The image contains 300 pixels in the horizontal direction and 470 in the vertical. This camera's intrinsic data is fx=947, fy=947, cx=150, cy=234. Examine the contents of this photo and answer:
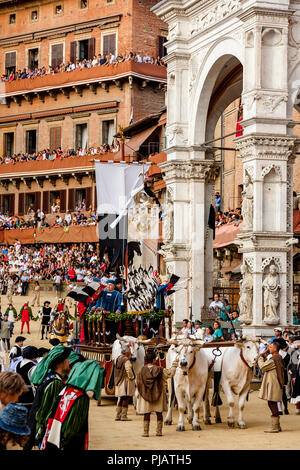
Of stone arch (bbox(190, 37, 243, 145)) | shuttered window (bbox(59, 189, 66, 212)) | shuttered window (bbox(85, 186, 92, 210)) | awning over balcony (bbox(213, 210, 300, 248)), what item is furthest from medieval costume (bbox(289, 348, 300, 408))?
shuttered window (bbox(59, 189, 66, 212))

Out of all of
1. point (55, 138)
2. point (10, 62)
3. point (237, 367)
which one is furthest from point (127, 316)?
point (10, 62)

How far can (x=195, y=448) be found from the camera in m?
15.4

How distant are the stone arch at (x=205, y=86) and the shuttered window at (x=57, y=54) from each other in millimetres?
35321

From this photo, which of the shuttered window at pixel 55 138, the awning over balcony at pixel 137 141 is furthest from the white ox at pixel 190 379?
the shuttered window at pixel 55 138

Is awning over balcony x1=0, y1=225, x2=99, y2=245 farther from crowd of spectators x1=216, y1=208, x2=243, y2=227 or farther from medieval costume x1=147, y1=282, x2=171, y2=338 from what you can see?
medieval costume x1=147, y1=282, x2=171, y2=338

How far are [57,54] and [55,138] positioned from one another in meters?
5.60

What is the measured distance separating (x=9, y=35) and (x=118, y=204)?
3894cm

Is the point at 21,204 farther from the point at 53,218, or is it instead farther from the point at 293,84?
the point at 293,84

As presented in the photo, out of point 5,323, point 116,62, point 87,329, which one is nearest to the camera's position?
point 87,329

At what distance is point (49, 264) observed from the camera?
2095 inches

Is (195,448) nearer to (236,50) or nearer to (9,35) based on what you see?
(236,50)

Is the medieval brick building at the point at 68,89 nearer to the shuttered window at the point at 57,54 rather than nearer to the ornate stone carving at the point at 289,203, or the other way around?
the shuttered window at the point at 57,54

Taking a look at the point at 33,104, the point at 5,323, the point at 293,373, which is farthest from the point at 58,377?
the point at 33,104

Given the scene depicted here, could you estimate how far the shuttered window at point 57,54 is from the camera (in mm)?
61897
